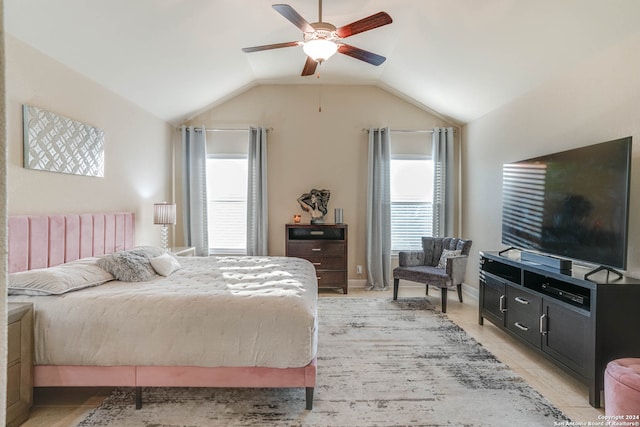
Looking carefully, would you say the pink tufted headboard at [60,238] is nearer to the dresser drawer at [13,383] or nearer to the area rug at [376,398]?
the dresser drawer at [13,383]

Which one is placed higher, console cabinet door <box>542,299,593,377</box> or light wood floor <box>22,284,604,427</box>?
console cabinet door <box>542,299,593,377</box>

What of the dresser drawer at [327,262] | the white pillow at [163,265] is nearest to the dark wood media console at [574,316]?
the dresser drawer at [327,262]

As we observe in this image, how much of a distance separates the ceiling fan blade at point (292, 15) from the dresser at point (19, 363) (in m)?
2.58

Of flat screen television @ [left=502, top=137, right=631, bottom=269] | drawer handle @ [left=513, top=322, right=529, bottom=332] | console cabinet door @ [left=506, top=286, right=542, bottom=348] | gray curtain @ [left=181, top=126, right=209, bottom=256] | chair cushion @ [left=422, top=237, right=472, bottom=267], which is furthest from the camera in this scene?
gray curtain @ [left=181, top=126, right=209, bottom=256]

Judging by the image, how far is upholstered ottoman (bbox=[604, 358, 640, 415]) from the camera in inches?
62.1

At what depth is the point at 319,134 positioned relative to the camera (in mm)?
5340

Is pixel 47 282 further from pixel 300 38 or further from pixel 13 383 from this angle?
pixel 300 38

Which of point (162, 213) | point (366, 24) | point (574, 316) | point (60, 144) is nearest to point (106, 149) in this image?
point (60, 144)

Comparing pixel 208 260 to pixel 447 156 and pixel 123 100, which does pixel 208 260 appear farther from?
pixel 447 156

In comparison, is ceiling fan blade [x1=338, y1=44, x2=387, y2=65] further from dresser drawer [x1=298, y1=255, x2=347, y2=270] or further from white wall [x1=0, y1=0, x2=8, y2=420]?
dresser drawer [x1=298, y1=255, x2=347, y2=270]

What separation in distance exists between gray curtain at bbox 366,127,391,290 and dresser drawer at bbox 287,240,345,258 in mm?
614

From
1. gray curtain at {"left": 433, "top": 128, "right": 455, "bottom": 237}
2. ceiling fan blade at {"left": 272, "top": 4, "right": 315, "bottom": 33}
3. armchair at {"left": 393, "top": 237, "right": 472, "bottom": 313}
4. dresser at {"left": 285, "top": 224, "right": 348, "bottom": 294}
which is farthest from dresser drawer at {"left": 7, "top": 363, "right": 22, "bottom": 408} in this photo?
gray curtain at {"left": 433, "top": 128, "right": 455, "bottom": 237}

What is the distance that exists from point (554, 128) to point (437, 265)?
2300 mm

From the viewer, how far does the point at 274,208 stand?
17.5 ft
